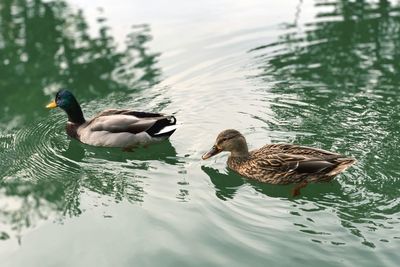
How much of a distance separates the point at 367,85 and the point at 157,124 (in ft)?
11.3

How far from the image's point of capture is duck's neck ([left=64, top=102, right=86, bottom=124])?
866 centimetres

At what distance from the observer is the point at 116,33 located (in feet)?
41.2

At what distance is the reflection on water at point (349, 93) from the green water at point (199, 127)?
28 millimetres

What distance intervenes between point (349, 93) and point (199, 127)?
2.43 meters

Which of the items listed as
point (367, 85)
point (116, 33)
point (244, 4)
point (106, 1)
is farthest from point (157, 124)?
point (106, 1)

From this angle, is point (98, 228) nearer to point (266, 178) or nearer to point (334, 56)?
point (266, 178)

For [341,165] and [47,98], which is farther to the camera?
[47,98]

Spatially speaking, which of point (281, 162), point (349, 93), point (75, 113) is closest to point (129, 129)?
point (75, 113)

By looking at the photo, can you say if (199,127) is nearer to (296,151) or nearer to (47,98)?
(296,151)

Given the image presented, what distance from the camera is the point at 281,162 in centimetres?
690

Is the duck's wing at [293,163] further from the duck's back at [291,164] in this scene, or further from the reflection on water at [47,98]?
the reflection on water at [47,98]

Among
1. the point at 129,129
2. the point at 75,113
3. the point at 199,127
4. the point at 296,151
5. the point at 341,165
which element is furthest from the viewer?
the point at 75,113

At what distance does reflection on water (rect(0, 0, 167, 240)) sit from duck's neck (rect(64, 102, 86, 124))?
310 mm

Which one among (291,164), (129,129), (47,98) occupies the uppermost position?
(47,98)
